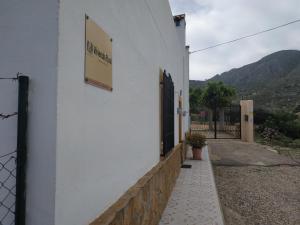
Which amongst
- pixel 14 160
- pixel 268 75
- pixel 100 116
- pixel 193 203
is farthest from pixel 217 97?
pixel 268 75

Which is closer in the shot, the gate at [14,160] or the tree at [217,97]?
the gate at [14,160]

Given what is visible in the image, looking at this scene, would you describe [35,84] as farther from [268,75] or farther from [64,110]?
[268,75]

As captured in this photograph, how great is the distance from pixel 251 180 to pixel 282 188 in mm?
898

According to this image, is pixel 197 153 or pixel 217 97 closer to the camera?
pixel 197 153

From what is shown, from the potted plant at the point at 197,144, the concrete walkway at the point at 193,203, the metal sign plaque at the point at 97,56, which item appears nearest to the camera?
the metal sign plaque at the point at 97,56

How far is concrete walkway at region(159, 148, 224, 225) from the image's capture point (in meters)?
4.08

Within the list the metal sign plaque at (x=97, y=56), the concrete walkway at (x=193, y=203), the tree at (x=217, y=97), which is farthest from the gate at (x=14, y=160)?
the tree at (x=217, y=97)

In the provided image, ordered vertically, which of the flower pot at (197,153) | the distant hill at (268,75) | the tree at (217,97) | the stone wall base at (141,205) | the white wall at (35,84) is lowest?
the flower pot at (197,153)

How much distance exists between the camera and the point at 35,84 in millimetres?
1426

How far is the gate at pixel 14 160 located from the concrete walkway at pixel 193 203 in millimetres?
2898

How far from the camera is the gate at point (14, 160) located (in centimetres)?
138

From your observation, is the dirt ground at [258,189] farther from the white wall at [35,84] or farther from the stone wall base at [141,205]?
the white wall at [35,84]

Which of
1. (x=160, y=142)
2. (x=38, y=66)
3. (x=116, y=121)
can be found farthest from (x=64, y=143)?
(x=160, y=142)

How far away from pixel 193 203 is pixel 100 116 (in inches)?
136
